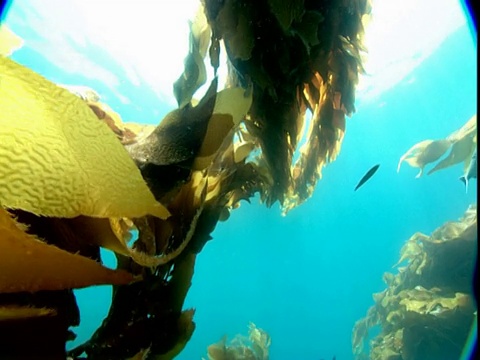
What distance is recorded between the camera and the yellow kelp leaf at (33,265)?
62 centimetres

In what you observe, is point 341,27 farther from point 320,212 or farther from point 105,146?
point 320,212

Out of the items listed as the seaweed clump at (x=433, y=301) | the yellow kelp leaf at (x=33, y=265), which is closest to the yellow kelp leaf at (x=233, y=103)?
the yellow kelp leaf at (x=33, y=265)

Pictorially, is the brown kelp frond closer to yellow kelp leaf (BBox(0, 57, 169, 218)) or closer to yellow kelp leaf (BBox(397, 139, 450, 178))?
yellow kelp leaf (BBox(0, 57, 169, 218))

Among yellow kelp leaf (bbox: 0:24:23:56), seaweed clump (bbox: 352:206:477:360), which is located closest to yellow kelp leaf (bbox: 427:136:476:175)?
seaweed clump (bbox: 352:206:477:360)

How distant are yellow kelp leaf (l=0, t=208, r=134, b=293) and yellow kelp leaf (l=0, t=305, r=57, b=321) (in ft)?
0.25

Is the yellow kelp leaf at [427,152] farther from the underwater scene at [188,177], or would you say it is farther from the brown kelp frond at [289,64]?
the brown kelp frond at [289,64]

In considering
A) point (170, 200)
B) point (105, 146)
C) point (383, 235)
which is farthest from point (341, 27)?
point (383, 235)

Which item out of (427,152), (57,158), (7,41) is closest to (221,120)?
(57,158)

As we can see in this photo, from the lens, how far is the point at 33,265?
644 mm

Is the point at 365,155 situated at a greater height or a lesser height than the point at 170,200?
greater

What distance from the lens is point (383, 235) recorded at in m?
41.3

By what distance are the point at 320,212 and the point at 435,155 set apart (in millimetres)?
31364

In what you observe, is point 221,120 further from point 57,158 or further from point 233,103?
point 57,158

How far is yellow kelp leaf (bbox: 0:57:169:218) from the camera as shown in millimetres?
587
